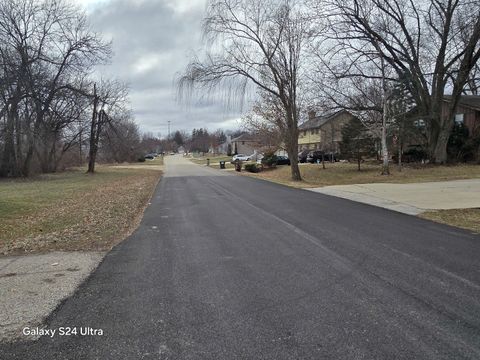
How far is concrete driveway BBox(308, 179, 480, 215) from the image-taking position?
A: 43.6ft

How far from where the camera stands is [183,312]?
177 inches

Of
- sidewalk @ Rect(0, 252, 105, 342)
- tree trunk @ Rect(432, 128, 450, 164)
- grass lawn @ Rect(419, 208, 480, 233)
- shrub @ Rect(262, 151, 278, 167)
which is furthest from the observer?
shrub @ Rect(262, 151, 278, 167)

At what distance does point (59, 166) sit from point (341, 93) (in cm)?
3370

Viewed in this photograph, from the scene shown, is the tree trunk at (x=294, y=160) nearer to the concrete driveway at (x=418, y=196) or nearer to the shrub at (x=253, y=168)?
the concrete driveway at (x=418, y=196)

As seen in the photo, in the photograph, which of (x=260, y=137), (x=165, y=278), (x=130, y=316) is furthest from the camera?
(x=260, y=137)

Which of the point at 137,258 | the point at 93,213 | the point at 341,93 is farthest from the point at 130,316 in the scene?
the point at 341,93

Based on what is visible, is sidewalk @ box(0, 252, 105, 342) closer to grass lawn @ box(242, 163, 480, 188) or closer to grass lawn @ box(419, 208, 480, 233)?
grass lawn @ box(419, 208, 480, 233)

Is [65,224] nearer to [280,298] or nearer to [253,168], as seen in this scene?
[280,298]

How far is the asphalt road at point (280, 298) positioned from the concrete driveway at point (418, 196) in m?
4.37

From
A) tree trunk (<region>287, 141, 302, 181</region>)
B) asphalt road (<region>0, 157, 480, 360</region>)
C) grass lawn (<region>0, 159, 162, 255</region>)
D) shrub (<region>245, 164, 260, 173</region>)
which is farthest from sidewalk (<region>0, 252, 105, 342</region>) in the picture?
shrub (<region>245, 164, 260, 173</region>)

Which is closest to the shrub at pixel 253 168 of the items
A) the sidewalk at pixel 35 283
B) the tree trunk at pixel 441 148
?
the tree trunk at pixel 441 148

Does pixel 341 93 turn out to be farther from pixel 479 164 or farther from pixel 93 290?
pixel 93 290

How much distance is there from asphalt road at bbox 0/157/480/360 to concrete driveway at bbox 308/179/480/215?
4371 mm

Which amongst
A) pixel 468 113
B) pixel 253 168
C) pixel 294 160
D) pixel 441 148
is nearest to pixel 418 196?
pixel 294 160
